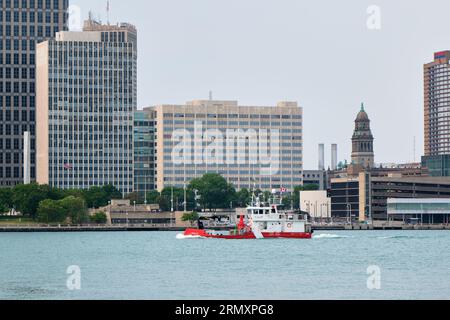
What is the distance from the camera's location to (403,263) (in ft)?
296

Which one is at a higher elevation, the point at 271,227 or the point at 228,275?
the point at 228,275

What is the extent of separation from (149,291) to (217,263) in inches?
1244

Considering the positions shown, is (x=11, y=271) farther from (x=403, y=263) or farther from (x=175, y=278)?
(x=403, y=263)

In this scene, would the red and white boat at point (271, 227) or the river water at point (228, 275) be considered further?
the red and white boat at point (271, 227)

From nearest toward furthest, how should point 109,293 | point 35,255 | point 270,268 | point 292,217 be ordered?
point 109,293, point 270,268, point 35,255, point 292,217

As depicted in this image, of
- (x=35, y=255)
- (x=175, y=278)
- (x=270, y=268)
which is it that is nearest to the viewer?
(x=175, y=278)

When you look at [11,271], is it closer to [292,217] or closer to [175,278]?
[175,278]

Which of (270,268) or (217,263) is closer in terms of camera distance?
(270,268)

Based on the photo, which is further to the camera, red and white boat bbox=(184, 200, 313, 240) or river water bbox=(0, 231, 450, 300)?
red and white boat bbox=(184, 200, 313, 240)

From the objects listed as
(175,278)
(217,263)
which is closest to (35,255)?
(217,263)

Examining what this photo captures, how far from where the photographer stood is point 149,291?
58.4m

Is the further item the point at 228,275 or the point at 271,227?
the point at 271,227
